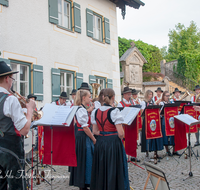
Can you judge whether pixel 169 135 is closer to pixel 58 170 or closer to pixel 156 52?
pixel 58 170

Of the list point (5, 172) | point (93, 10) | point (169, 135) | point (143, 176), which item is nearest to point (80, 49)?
point (93, 10)

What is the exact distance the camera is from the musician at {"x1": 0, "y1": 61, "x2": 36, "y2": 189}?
2.53 meters

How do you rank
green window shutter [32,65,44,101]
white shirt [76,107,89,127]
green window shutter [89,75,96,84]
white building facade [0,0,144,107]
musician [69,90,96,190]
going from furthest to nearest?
green window shutter [89,75,96,84] < green window shutter [32,65,44,101] < white building facade [0,0,144,107] < musician [69,90,96,190] < white shirt [76,107,89,127]

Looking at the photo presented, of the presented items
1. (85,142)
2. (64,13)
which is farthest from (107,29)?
(85,142)

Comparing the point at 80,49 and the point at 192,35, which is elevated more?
the point at 192,35

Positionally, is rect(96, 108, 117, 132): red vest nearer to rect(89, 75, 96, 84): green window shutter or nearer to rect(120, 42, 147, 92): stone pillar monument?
rect(89, 75, 96, 84): green window shutter

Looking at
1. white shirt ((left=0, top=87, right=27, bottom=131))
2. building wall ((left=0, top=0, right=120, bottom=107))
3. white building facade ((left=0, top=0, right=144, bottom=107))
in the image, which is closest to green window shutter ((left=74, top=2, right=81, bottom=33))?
white building facade ((left=0, top=0, right=144, bottom=107))

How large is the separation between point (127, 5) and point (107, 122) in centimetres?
1148

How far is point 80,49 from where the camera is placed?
33.9ft

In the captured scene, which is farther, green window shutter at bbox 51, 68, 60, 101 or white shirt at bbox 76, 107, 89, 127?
green window shutter at bbox 51, 68, 60, 101

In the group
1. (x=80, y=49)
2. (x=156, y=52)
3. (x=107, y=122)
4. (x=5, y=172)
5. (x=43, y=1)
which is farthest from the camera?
(x=156, y=52)

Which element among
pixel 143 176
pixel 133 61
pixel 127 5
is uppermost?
pixel 127 5

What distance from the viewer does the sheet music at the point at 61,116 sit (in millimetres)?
3615

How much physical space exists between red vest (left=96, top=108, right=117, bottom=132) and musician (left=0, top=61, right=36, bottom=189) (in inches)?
51.5
